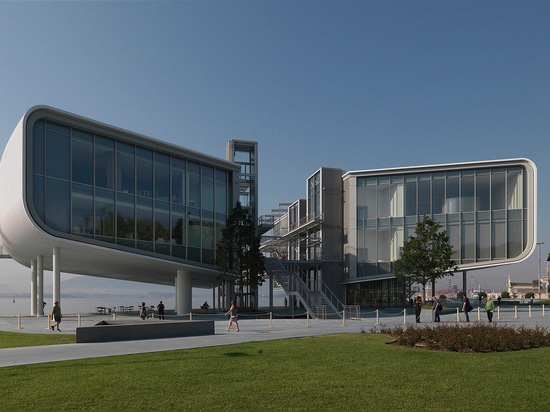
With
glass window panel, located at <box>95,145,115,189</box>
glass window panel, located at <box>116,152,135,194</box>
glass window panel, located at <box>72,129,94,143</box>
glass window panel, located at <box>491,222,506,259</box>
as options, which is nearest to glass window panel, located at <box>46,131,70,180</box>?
glass window panel, located at <box>72,129,94,143</box>

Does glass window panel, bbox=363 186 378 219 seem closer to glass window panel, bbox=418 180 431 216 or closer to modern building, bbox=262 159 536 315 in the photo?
modern building, bbox=262 159 536 315

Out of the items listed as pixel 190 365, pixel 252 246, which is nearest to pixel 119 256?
pixel 252 246

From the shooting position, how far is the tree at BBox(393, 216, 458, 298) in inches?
1526

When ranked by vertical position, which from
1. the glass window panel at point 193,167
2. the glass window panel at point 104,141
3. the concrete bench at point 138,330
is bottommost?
the concrete bench at point 138,330

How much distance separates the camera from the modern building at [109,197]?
1305 inches

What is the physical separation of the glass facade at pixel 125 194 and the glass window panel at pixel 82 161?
7 cm

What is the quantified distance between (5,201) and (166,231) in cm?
1210

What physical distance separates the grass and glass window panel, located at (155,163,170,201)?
2579 cm

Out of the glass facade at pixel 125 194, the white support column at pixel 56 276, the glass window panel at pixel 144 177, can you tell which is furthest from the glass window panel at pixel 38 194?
the glass window panel at pixel 144 177

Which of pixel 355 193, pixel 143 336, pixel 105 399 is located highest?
pixel 355 193

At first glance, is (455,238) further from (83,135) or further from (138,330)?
(138,330)

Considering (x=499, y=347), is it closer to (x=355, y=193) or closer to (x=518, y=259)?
(x=518, y=259)

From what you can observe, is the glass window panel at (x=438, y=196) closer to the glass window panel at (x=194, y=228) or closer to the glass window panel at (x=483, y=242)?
the glass window panel at (x=483, y=242)

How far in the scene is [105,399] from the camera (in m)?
9.45
